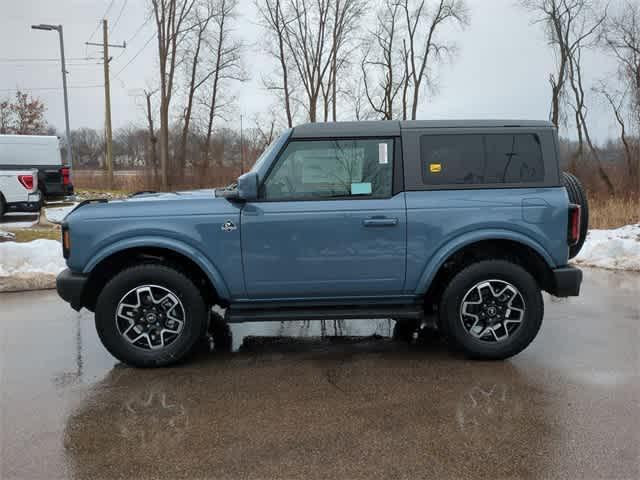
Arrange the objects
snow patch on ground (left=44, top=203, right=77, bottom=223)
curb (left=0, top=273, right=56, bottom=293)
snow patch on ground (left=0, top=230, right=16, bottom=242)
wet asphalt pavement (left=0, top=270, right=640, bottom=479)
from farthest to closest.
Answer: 1. snow patch on ground (left=44, top=203, right=77, bottom=223)
2. snow patch on ground (left=0, top=230, right=16, bottom=242)
3. curb (left=0, top=273, right=56, bottom=293)
4. wet asphalt pavement (left=0, top=270, right=640, bottom=479)

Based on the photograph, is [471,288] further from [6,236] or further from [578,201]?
[6,236]

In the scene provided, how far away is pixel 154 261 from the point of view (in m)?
4.45

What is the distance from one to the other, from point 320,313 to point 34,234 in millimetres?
8212

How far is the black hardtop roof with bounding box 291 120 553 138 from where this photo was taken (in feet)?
14.6

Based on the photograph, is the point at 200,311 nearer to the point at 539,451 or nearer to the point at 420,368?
the point at 420,368

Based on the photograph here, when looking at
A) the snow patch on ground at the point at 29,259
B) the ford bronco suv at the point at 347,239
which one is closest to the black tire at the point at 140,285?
the ford bronco suv at the point at 347,239

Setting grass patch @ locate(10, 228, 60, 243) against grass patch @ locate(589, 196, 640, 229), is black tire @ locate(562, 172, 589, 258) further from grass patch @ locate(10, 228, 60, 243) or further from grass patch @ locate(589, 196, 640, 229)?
grass patch @ locate(10, 228, 60, 243)

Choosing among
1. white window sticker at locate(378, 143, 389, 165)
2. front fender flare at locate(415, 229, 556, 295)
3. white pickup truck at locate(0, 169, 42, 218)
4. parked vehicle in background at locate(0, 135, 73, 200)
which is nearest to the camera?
front fender flare at locate(415, 229, 556, 295)

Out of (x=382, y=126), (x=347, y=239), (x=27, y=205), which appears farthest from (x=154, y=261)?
(x=27, y=205)

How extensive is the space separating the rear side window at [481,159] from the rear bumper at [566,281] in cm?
79

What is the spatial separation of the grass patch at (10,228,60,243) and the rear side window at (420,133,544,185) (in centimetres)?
787

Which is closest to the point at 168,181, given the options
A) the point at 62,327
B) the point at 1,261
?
the point at 1,261

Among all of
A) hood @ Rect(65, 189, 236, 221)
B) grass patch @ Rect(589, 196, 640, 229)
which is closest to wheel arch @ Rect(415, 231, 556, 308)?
hood @ Rect(65, 189, 236, 221)

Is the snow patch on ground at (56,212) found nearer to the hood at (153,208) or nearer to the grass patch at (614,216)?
the hood at (153,208)
